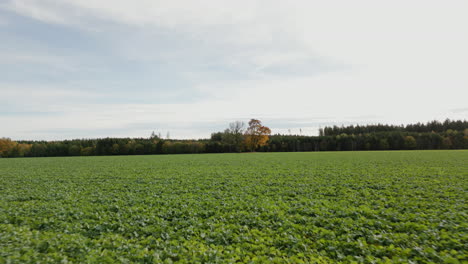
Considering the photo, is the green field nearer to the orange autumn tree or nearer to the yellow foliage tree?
the orange autumn tree

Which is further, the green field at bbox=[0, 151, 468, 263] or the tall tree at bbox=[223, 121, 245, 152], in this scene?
the tall tree at bbox=[223, 121, 245, 152]

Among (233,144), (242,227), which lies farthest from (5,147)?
(242,227)

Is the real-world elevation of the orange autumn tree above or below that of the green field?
above

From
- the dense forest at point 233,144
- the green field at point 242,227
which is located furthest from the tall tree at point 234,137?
the green field at point 242,227

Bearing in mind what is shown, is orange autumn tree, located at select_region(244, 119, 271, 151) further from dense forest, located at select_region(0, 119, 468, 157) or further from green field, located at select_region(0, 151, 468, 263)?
green field, located at select_region(0, 151, 468, 263)

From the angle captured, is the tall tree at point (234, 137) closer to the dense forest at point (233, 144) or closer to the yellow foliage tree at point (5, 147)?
the dense forest at point (233, 144)

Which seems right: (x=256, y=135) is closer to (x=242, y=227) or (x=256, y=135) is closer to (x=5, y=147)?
(x=242, y=227)

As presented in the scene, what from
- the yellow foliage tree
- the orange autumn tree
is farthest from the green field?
the yellow foliage tree

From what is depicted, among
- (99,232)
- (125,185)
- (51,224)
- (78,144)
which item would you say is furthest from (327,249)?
(78,144)

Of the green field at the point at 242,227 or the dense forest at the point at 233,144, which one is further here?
the dense forest at the point at 233,144

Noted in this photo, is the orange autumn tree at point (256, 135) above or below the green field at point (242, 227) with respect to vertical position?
above

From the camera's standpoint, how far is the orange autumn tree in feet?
349

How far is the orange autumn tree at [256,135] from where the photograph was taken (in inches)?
4183

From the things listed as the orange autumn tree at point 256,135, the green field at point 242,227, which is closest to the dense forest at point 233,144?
the orange autumn tree at point 256,135
